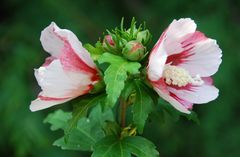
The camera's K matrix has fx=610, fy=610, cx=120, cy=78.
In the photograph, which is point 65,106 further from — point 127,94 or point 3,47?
point 127,94

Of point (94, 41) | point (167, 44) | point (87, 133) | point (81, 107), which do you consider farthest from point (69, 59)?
point (94, 41)

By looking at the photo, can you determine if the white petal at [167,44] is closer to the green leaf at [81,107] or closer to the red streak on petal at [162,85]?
the red streak on petal at [162,85]

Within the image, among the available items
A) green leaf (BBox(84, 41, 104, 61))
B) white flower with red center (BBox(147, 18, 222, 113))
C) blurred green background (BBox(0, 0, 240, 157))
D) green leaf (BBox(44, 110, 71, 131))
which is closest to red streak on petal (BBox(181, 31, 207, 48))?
white flower with red center (BBox(147, 18, 222, 113))

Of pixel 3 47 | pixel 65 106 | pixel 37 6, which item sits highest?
pixel 37 6

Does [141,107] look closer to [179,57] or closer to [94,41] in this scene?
[179,57]

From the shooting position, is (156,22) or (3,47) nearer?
(3,47)

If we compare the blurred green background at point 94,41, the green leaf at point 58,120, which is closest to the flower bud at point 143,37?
the green leaf at point 58,120

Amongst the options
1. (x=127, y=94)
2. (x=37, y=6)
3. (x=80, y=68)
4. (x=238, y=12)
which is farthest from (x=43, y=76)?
(x=238, y=12)

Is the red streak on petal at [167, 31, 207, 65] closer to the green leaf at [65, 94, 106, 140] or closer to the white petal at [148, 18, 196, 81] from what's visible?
the white petal at [148, 18, 196, 81]
